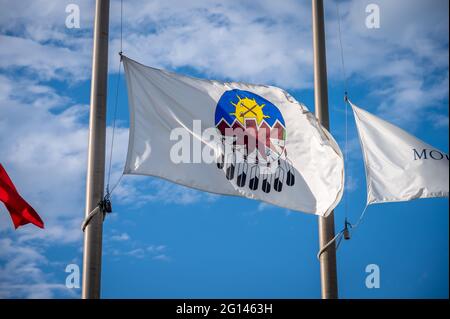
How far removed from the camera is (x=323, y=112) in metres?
20.2

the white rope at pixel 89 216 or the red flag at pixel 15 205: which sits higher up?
the red flag at pixel 15 205

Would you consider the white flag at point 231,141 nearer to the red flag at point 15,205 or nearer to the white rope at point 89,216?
the white rope at point 89,216

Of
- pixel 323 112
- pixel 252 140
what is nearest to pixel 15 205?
pixel 252 140

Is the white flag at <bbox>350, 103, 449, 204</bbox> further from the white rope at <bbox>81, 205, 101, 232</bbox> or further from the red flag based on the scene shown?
the red flag

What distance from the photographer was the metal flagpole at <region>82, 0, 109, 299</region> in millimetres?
16719

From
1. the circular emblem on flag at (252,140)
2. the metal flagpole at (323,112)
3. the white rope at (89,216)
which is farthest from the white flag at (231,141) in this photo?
the white rope at (89,216)

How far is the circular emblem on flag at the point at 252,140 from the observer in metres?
18.8

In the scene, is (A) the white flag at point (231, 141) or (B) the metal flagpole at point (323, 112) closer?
(A) the white flag at point (231, 141)

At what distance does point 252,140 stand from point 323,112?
2056mm

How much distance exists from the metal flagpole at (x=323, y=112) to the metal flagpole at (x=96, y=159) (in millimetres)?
5290

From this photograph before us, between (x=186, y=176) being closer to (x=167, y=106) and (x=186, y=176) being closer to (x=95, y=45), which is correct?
(x=167, y=106)

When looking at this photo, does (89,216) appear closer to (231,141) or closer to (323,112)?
(231,141)
